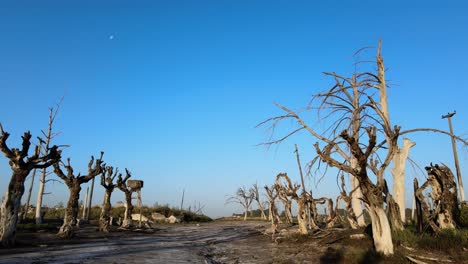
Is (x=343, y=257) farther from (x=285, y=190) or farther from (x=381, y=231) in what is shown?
(x=285, y=190)

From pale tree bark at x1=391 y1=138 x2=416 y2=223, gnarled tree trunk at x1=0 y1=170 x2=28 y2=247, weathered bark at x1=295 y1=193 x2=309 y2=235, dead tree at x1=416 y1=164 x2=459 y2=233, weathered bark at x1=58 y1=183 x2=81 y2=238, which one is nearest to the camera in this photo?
dead tree at x1=416 y1=164 x2=459 y2=233

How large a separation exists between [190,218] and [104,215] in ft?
84.1

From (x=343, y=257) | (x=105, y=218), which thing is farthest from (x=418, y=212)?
(x=105, y=218)

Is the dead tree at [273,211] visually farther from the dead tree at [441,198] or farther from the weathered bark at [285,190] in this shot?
the dead tree at [441,198]

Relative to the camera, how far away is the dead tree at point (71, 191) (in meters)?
20.8

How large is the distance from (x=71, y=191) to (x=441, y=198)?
20596 millimetres

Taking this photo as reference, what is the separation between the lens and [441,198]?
13.2 meters

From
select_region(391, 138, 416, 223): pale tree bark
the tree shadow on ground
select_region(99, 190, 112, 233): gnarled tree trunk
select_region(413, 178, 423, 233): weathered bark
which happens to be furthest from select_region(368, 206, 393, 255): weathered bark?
select_region(99, 190, 112, 233): gnarled tree trunk

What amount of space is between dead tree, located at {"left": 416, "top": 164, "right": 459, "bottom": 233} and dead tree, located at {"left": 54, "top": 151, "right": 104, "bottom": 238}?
19.1 meters

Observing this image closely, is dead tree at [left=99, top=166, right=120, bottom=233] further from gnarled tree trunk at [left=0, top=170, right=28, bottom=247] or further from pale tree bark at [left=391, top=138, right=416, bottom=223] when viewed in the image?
pale tree bark at [left=391, top=138, right=416, bottom=223]

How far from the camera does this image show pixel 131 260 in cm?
1205

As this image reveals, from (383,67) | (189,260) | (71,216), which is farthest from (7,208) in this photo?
(383,67)

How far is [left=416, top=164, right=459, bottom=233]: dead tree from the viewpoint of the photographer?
13.1 m

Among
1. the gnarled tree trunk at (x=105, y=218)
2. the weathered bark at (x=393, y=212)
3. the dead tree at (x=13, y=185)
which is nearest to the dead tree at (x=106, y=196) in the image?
the gnarled tree trunk at (x=105, y=218)
